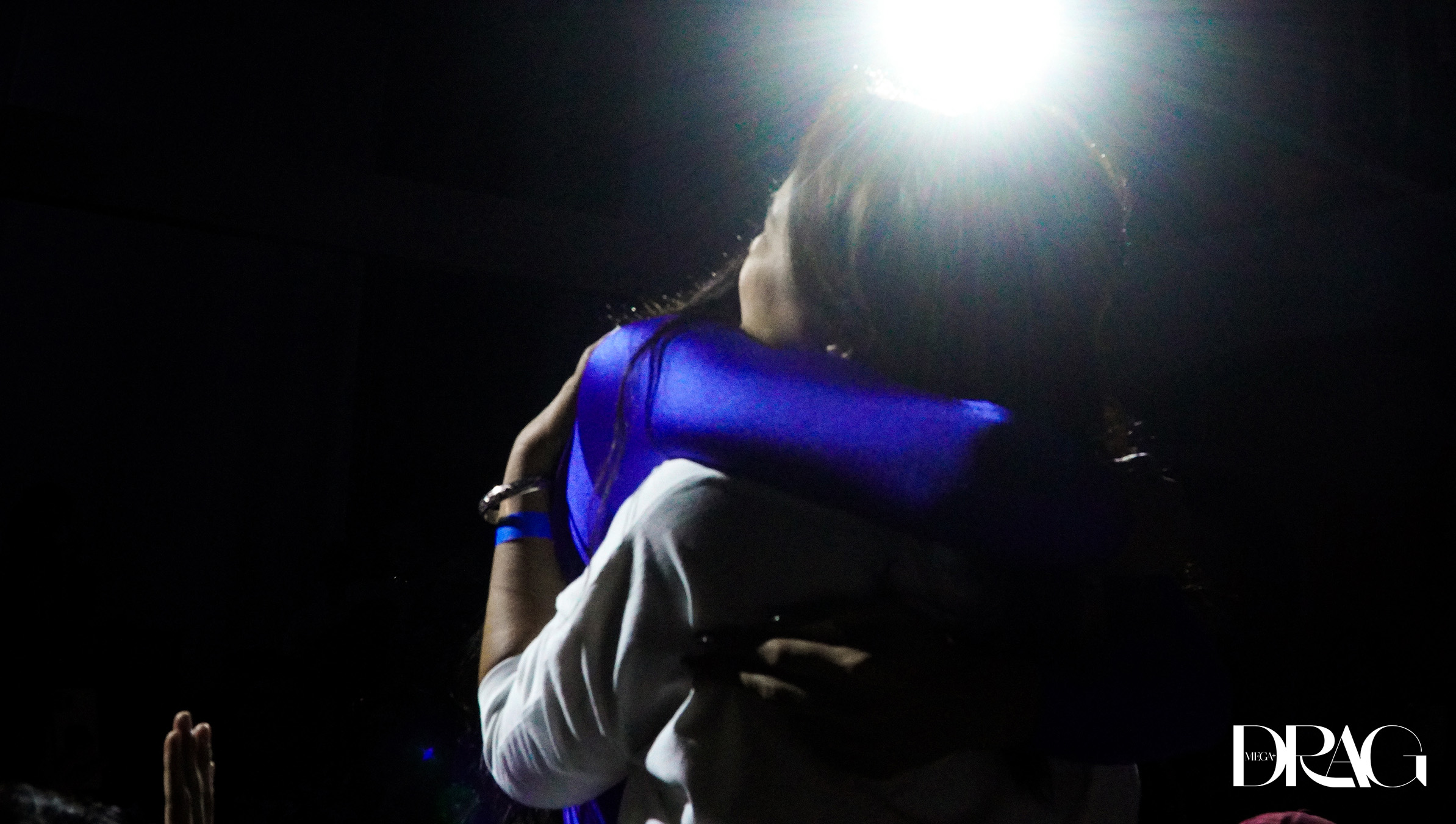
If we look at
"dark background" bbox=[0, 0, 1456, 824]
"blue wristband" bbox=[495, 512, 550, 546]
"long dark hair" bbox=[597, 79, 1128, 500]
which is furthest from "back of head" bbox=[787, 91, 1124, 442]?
"dark background" bbox=[0, 0, 1456, 824]

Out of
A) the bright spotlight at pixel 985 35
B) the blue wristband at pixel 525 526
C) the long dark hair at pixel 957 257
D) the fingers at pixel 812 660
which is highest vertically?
the bright spotlight at pixel 985 35

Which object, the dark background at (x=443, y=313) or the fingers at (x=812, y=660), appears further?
the dark background at (x=443, y=313)

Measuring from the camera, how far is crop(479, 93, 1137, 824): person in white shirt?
0.54 m

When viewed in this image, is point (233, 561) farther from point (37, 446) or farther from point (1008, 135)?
point (1008, 135)

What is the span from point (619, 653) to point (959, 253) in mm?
301

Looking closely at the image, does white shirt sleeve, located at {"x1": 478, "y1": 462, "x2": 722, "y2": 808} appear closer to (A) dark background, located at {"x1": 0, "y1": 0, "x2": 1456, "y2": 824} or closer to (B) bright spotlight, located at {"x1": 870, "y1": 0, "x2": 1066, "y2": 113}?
(A) dark background, located at {"x1": 0, "y1": 0, "x2": 1456, "y2": 824}

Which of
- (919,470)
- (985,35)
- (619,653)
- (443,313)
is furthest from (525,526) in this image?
(443,313)

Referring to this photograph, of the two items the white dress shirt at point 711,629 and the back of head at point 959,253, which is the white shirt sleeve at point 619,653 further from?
the back of head at point 959,253

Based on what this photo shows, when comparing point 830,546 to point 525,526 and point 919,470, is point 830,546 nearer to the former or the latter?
point 919,470

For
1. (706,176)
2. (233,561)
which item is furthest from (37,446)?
(706,176)

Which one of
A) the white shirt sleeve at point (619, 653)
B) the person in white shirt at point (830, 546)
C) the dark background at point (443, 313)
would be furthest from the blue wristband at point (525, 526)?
the dark background at point (443, 313)

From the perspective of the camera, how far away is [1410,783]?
3.23 meters

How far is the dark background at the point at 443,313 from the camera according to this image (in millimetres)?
3184

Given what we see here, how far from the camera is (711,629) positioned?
53cm
